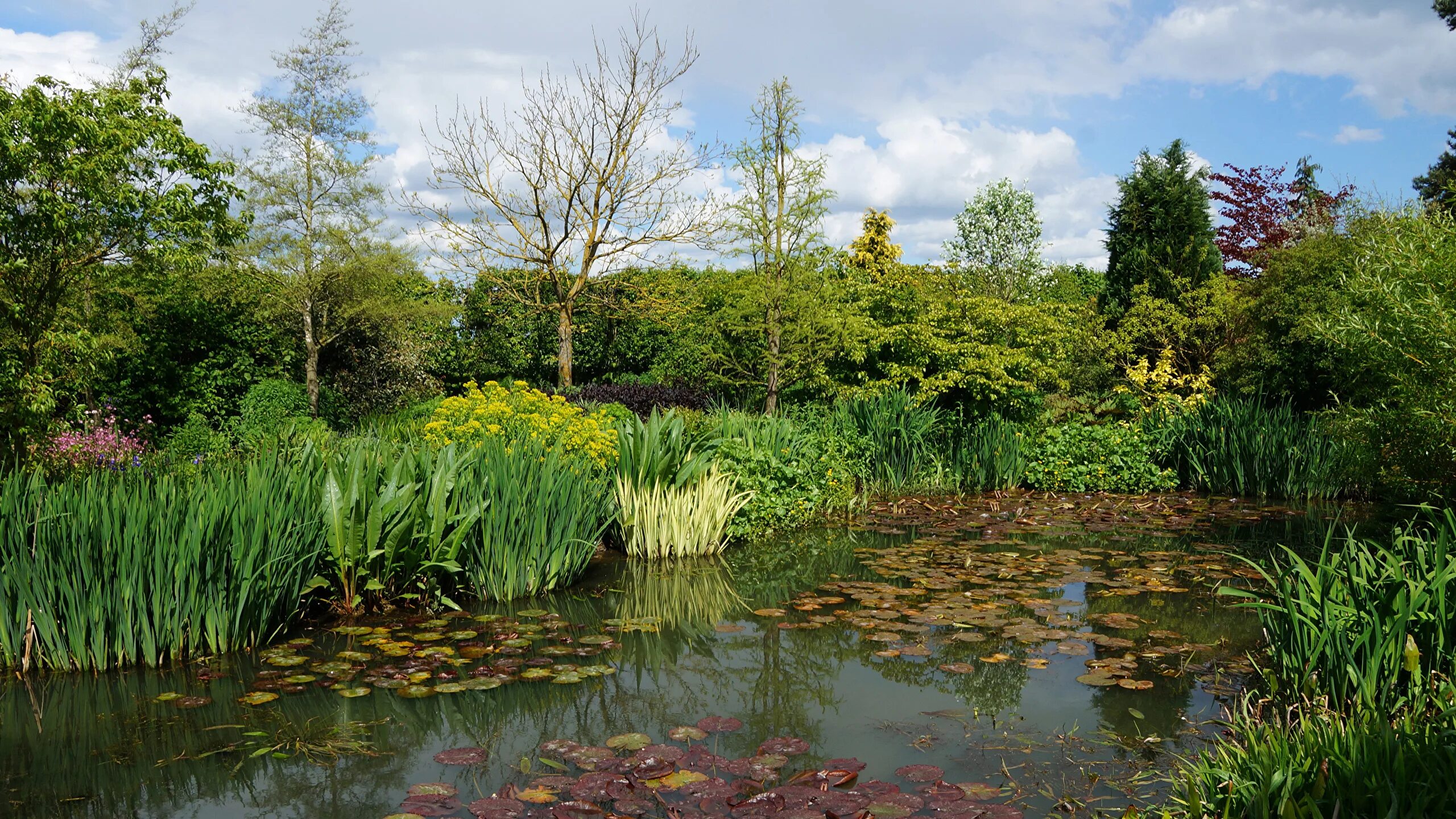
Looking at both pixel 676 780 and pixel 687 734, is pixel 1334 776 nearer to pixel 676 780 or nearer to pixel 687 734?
pixel 676 780

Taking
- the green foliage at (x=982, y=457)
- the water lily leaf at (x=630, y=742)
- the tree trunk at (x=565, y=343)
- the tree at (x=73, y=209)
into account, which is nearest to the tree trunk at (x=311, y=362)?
the tree trunk at (x=565, y=343)

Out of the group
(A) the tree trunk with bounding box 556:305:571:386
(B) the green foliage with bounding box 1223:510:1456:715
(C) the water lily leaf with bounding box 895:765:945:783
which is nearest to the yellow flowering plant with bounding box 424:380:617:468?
(C) the water lily leaf with bounding box 895:765:945:783

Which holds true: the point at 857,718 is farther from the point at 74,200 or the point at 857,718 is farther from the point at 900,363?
the point at 900,363

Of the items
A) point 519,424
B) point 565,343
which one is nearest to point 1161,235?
point 565,343

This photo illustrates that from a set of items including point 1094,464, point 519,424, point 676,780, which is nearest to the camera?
point 676,780

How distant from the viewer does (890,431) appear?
35.0 ft

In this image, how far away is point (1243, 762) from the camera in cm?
294

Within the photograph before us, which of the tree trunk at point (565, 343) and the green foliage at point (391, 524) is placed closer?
the green foliage at point (391, 524)

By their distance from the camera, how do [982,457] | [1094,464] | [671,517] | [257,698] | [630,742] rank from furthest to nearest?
[1094,464] → [982,457] → [671,517] → [257,698] → [630,742]

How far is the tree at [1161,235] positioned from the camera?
50.2 ft

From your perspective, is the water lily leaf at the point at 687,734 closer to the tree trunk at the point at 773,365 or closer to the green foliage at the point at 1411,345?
the green foliage at the point at 1411,345

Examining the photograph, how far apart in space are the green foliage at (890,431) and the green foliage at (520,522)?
15.6 feet

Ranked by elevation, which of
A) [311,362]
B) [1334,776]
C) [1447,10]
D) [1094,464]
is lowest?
[1334,776]

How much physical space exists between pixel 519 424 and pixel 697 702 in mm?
3938
